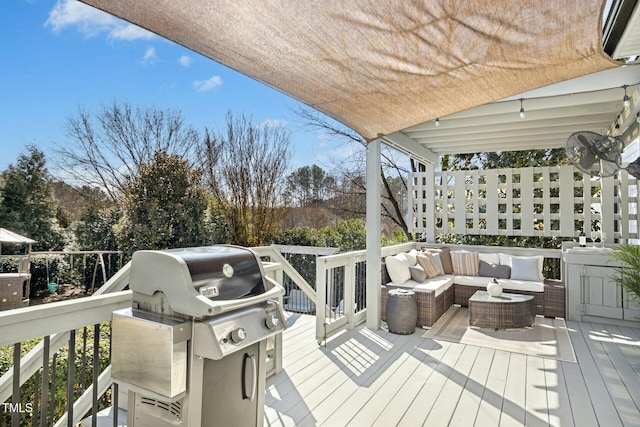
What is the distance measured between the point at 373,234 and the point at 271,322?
2.88m

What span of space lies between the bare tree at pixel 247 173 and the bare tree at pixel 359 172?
116cm

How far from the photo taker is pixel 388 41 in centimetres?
182

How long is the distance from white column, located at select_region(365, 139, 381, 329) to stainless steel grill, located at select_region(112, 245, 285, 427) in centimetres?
283

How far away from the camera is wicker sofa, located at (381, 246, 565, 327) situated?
466 centimetres

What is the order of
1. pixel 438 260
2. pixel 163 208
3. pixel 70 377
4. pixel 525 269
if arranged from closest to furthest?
pixel 70 377
pixel 525 269
pixel 438 260
pixel 163 208

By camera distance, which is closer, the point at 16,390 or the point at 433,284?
the point at 16,390

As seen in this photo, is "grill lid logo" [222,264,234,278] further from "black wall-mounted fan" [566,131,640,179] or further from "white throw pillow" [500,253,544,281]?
"white throw pillow" [500,253,544,281]

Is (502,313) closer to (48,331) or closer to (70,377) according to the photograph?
(70,377)

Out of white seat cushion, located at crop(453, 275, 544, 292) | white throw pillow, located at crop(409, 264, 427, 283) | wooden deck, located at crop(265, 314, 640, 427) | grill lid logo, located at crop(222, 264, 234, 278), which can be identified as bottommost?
wooden deck, located at crop(265, 314, 640, 427)

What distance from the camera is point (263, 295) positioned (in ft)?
6.14

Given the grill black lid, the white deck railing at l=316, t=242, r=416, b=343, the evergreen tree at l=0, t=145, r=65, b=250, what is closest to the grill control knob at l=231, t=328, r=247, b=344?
the grill black lid

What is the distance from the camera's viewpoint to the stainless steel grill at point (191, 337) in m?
1.58

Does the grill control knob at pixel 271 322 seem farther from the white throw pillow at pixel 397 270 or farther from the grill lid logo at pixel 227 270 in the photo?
the white throw pillow at pixel 397 270

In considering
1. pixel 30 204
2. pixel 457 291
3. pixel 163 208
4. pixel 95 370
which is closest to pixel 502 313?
pixel 457 291
